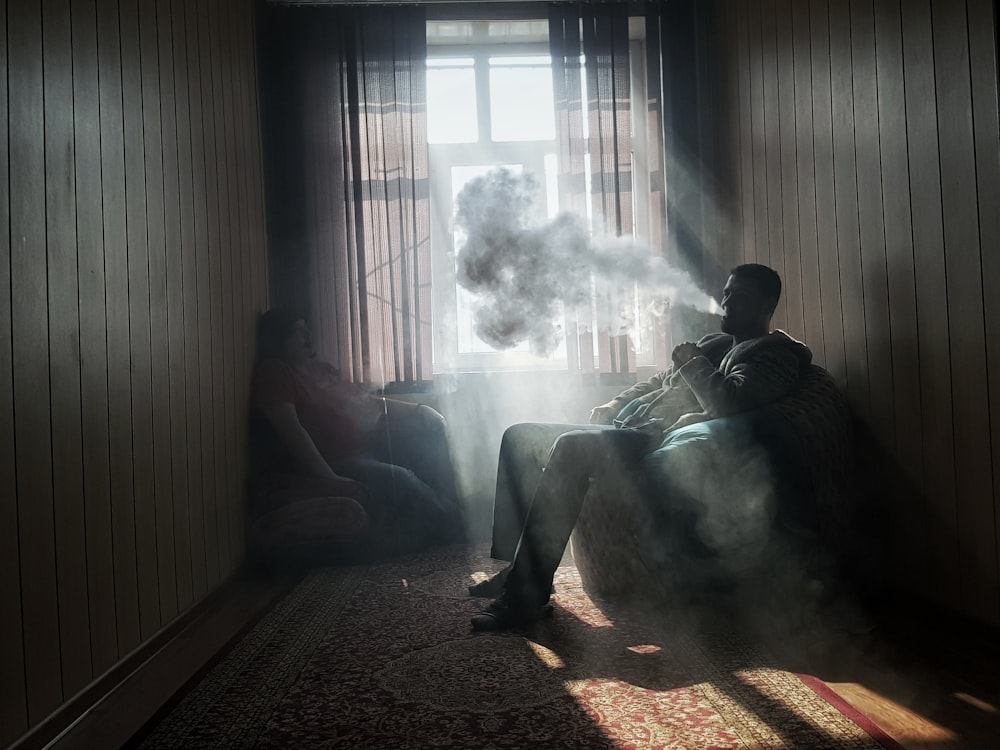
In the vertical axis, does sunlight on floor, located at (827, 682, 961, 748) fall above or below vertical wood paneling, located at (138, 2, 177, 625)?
below

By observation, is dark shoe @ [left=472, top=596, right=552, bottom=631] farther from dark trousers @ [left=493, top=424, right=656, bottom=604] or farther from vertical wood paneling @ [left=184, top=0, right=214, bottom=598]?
vertical wood paneling @ [left=184, top=0, right=214, bottom=598]

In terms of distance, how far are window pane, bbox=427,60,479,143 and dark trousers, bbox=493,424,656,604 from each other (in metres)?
2.32

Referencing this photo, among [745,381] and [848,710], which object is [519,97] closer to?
[745,381]

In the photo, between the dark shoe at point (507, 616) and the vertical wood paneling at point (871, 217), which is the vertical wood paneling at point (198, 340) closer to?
the dark shoe at point (507, 616)

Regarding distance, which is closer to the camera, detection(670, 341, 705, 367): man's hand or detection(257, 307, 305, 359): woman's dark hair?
detection(670, 341, 705, 367): man's hand

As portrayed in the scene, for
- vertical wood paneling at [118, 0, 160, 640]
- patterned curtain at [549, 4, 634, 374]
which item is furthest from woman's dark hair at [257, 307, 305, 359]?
patterned curtain at [549, 4, 634, 374]

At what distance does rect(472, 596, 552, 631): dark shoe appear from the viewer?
224cm

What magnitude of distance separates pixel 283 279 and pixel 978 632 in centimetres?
338

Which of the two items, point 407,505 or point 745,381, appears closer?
point 745,381

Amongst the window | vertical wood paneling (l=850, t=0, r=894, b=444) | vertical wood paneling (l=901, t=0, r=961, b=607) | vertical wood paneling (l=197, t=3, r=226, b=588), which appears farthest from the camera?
the window

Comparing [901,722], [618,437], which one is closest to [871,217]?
[618,437]

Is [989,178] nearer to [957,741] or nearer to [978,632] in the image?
[978,632]

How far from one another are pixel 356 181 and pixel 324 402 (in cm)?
125

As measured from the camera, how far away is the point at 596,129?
4180 mm
